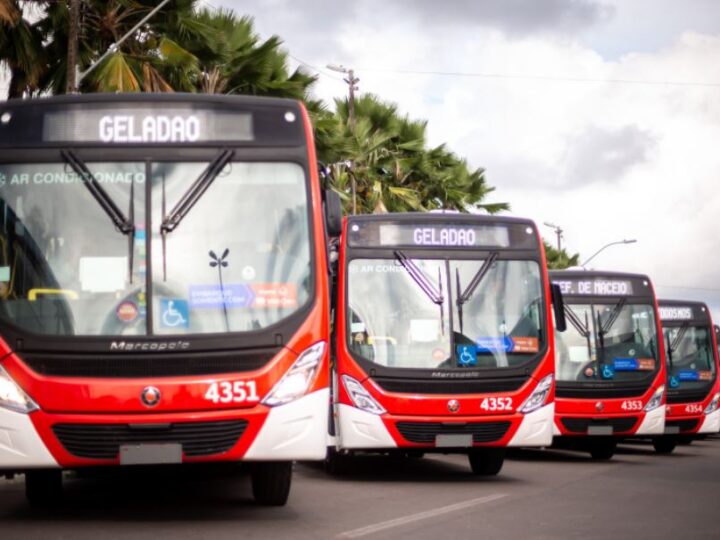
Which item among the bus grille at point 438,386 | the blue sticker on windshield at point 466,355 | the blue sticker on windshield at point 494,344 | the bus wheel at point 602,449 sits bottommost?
the bus wheel at point 602,449

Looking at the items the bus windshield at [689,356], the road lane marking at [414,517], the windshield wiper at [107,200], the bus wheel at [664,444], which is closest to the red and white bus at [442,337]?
the road lane marking at [414,517]

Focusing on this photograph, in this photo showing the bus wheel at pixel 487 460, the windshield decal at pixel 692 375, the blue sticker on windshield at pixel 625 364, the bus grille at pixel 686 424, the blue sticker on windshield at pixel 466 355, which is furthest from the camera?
the windshield decal at pixel 692 375

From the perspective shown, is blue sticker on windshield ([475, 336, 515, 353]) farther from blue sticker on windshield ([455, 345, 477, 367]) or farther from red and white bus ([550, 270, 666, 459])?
red and white bus ([550, 270, 666, 459])

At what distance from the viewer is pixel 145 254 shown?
9.38 meters

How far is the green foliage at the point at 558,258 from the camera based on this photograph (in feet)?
215

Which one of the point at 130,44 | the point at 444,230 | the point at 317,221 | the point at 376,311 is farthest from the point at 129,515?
the point at 130,44

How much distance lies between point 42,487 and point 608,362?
1013cm

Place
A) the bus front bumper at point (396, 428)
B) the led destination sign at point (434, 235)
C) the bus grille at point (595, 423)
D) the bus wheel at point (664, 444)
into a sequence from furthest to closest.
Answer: the bus wheel at point (664, 444) → the bus grille at point (595, 423) → the led destination sign at point (434, 235) → the bus front bumper at point (396, 428)

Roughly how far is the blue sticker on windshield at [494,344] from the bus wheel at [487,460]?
4.33ft

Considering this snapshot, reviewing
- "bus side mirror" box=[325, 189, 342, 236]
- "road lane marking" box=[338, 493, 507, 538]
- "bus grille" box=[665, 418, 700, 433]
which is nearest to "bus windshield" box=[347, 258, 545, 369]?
"road lane marking" box=[338, 493, 507, 538]

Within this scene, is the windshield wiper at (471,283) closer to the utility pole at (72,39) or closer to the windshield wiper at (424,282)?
the windshield wiper at (424,282)

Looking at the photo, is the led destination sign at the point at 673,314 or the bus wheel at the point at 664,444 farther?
the led destination sign at the point at 673,314

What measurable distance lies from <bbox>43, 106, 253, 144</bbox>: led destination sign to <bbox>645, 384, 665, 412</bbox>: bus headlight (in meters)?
10.5

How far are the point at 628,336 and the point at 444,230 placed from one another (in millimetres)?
5661
